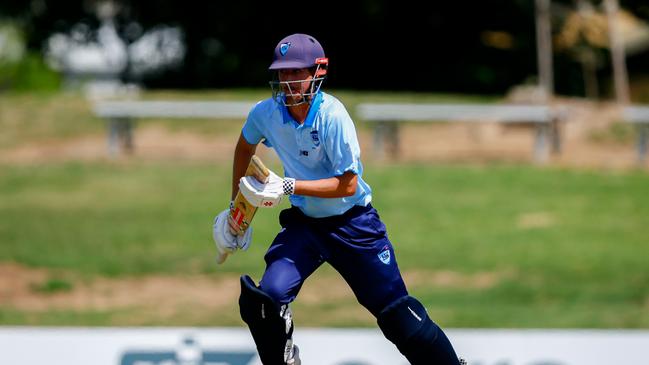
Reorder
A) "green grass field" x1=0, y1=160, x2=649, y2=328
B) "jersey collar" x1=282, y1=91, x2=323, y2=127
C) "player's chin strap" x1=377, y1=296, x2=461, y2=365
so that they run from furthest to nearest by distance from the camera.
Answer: "green grass field" x1=0, y1=160, x2=649, y2=328 < "player's chin strap" x1=377, y1=296, x2=461, y2=365 < "jersey collar" x1=282, y1=91, x2=323, y2=127

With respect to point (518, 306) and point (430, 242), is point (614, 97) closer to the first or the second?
point (430, 242)

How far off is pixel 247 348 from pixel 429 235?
7.88 meters

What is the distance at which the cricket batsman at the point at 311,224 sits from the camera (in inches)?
199

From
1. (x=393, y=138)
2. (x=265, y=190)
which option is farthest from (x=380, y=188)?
(x=265, y=190)

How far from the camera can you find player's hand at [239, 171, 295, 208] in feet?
16.1

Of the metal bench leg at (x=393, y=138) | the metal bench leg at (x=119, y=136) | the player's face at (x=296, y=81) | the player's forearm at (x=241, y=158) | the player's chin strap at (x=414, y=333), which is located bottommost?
the metal bench leg at (x=393, y=138)

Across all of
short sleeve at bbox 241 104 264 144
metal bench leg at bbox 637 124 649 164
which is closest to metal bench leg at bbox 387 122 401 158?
metal bench leg at bbox 637 124 649 164

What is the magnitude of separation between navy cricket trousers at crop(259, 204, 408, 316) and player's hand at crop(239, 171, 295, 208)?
39 cm

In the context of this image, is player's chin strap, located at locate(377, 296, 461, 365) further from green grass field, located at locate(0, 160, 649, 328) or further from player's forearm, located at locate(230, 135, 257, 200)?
green grass field, located at locate(0, 160, 649, 328)

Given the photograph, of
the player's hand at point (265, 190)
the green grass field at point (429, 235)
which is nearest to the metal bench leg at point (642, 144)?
the green grass field at point (429, 235)

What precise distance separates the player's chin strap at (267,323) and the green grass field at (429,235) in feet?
Answer: 16.6

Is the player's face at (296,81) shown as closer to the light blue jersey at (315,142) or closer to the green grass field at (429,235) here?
the light blue jersey at (315,142)

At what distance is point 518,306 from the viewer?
36.3ft

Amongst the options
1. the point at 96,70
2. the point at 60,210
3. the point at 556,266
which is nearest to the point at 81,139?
the point at 60,210
